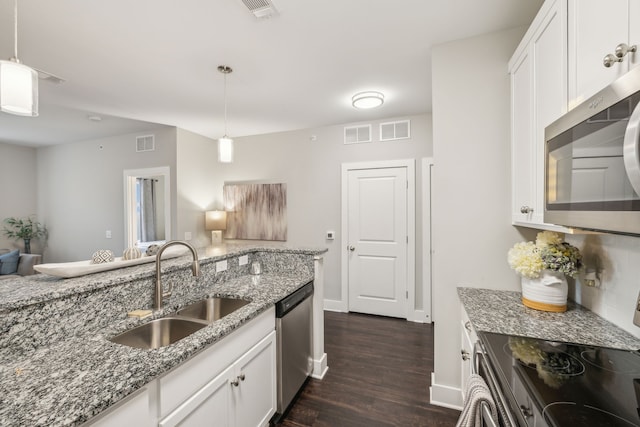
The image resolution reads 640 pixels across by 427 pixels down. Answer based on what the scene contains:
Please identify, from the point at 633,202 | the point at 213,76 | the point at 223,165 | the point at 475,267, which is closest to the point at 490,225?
the point at 475,267

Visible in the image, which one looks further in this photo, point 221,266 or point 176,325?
point 221,266

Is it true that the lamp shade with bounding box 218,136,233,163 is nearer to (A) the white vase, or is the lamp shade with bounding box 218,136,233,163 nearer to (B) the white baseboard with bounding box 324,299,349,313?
(A) the white vase

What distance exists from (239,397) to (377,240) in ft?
8.58

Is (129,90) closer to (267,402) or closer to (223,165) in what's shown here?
(223,165)

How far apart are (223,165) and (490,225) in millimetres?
3984

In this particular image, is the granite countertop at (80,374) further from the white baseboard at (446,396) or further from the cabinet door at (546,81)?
the cabinet door at (546,81)

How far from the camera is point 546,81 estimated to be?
4.21 ft

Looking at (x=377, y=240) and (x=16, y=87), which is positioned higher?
(x=16, y=87)

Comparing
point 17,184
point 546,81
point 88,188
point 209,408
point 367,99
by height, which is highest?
point 367,99

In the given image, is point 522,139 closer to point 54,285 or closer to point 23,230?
point 54,285

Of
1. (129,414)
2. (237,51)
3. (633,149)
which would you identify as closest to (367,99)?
(237,51)

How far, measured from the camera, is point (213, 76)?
245 cm

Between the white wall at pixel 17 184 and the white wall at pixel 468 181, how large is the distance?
22.0 feet

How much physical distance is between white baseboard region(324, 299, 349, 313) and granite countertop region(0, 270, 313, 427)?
268 cm
